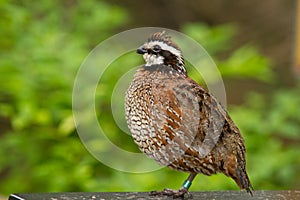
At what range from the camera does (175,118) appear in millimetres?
3609

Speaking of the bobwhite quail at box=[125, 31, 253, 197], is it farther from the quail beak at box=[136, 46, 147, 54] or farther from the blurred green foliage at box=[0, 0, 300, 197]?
the blurred green foliage at box=[0, 0, 300, 197]

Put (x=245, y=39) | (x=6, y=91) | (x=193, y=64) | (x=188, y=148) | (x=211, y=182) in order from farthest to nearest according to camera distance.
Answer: (x=245, y=39), (x=6, y=91), (x=211, y=182), (x=193, y=64), (x=188, y=148)

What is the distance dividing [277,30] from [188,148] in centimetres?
823

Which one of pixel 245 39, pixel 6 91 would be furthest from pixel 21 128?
pixel 245 39

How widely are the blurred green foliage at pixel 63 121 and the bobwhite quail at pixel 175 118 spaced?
2.70 meters

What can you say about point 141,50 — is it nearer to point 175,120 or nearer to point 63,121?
point 175,120

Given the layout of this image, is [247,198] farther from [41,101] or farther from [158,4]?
[158,4]

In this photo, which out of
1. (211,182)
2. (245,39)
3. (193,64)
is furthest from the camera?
(245,39)

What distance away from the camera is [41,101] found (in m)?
6.85

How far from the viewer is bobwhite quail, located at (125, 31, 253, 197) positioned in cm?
357

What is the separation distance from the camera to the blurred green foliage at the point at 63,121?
263 inches

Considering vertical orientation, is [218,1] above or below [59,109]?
above

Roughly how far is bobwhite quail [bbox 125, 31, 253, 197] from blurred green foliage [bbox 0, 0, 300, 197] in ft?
8.87

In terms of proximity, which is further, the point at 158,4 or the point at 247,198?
the point at 158,4
